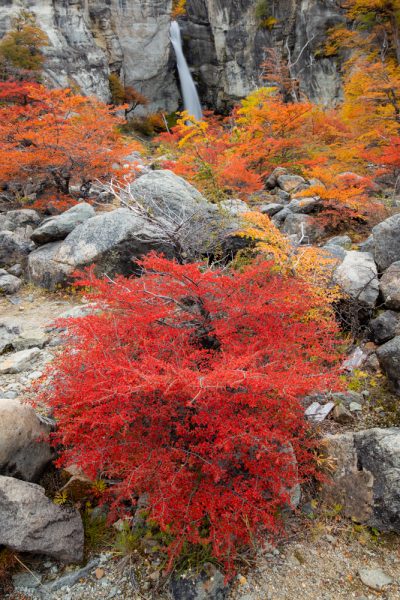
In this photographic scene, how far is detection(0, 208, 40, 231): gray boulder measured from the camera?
32.1 feet

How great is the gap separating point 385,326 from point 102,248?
17.6ft

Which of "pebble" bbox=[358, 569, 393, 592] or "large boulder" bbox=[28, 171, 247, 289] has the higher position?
"large boulder" bbox=[28, 171, 247, 289]

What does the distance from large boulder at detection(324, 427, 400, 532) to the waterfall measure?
32483 millimetres

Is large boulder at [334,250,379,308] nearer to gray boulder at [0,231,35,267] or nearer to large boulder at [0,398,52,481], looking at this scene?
large boulder at [0,398,52,481]

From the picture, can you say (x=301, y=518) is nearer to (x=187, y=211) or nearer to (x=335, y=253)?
(x=335, y=253)

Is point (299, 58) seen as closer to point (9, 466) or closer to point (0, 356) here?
point (0, 356)

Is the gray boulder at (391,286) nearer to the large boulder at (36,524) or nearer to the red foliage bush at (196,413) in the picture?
the red foliage bush at (196,413)

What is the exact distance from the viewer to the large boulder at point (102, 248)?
24.8 ft

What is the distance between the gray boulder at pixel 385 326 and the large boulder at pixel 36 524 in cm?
432

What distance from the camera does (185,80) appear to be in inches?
1287

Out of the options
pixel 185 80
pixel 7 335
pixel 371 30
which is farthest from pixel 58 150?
pixel 185 80

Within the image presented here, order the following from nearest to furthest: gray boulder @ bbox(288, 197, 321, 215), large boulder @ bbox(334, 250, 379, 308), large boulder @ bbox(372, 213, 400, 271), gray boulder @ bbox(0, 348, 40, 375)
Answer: gray boulder @ bbox(0, 348, 40, 375) → large boulder @ bbox(334, 250, 379, 308) → large boulder @ bbox(372, 213, 400, 271) → gray boulder @ bbox(288, 197, 321, 215)

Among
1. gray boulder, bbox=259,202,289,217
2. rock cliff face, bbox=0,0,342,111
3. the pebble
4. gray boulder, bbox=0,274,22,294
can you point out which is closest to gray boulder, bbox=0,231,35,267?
gray boulder, bbox=0,274,22,294

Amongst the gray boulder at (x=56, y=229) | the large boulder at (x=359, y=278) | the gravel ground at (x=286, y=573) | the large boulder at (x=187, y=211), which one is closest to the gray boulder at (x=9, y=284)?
the gray boulder at (x=56, y=229)
